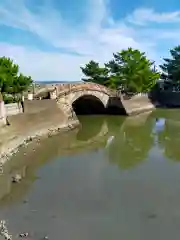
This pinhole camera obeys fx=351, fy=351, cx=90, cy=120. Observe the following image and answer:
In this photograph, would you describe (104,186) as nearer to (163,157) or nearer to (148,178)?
(148,178)

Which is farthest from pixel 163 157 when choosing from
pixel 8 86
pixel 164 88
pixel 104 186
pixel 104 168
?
pixel 164 88

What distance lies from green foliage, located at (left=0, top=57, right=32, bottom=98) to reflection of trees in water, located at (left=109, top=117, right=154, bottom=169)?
303 inches

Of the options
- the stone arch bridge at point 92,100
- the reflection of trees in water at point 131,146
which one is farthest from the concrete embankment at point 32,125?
the reflection of trees in water at point 131,146

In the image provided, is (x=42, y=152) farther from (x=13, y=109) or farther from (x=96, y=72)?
(x=96, y=72)

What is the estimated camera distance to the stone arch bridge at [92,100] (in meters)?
28.9

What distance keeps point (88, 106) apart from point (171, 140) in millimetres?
16159

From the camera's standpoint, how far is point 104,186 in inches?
490

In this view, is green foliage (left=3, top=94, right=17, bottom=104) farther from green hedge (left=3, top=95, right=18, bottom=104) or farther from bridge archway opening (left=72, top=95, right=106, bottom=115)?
bridge archway opening (left=72, top=95, right=106, bottom=115)

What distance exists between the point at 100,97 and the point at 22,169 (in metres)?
20.6

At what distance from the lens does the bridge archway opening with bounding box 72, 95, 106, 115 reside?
35713 millimetres

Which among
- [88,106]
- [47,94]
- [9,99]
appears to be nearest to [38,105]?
[9,99]

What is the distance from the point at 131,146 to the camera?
20.5 m

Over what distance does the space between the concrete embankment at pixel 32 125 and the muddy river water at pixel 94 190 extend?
687 millimetres

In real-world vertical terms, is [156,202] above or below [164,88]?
below
